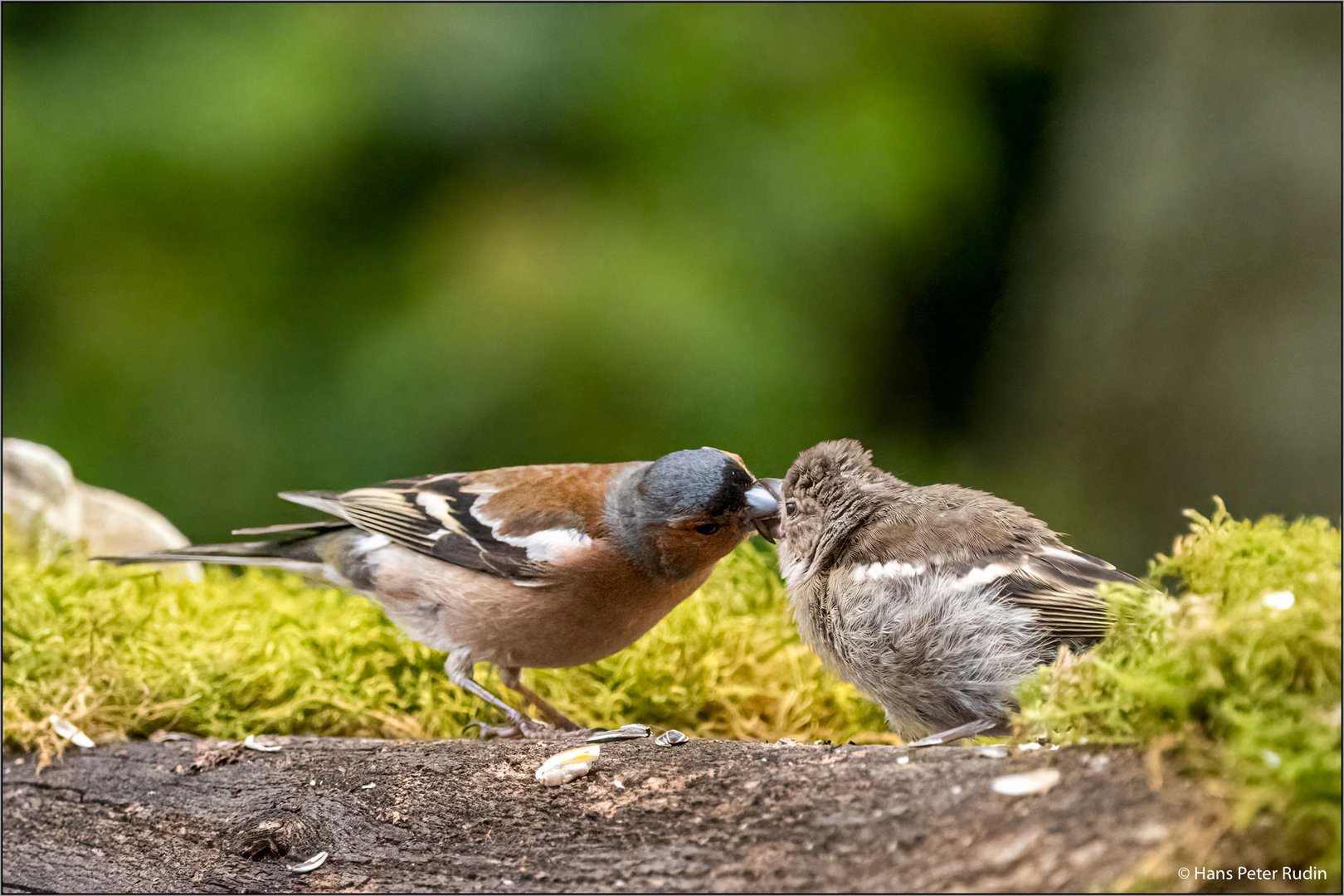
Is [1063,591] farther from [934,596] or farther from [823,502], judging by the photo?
[823,502]

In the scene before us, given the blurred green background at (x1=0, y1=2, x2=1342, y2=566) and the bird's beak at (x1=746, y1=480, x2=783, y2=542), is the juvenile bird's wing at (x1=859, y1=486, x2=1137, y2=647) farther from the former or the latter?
the blurred green background at (x1=0, y1=2, x2=1342, y2=566)

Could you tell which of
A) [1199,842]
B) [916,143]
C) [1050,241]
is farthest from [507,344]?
[1199,842]

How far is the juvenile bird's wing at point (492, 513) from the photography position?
10.4 ft

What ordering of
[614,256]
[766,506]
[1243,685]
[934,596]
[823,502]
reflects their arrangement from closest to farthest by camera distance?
1. [1243,685]
2. [934,596]
3. [823,502]
4. [766,506]
5. [614,256]

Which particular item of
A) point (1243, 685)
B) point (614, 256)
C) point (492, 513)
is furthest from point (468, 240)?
point (1243, 685)

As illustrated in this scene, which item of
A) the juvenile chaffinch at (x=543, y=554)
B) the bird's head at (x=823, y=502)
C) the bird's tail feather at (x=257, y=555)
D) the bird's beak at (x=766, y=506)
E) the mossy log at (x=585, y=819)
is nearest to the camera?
A: the mossy log at (x=585, y=819)

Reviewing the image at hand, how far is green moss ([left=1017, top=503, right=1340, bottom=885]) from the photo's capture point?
1.58 m

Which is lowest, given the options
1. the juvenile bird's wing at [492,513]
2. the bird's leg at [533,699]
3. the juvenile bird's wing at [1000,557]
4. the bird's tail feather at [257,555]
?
the bird's leg at [533,699]

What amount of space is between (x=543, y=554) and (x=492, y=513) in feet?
1.02

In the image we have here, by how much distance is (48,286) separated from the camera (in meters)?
5.73

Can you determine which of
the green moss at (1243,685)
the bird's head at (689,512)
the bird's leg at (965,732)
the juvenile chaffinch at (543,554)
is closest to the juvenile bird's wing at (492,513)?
the juvenile chaffinch at (543,554)

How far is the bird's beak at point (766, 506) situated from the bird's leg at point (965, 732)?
72cm

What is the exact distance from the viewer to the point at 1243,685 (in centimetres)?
168

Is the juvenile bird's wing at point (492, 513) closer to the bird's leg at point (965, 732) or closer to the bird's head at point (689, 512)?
the bird's head at point (689, 512)
